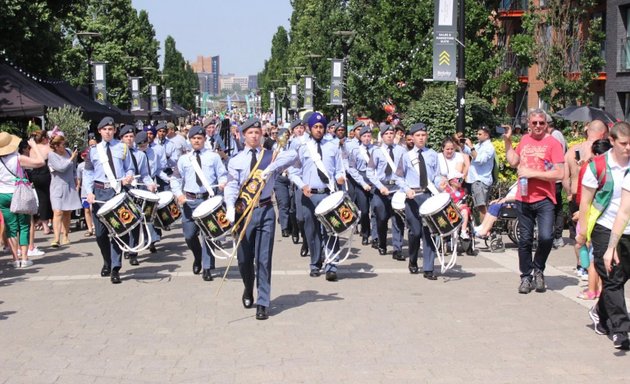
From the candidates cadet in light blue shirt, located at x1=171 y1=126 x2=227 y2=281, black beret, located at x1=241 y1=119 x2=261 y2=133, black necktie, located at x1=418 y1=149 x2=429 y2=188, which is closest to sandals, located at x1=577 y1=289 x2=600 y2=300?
black necktie, located at x1=418 y1=149 x2=429 y2=188

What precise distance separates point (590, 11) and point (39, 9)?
1984 centimetres

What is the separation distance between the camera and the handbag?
11242 millimetres

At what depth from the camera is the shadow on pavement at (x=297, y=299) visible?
8.69m

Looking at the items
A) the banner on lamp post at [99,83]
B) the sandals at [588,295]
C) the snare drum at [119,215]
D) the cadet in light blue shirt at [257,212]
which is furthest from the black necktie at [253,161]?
the banner on lamp post at [99,83]

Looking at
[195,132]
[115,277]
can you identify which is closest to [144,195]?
[195,132]

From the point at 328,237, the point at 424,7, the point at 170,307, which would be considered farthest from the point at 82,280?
the point at 424,7

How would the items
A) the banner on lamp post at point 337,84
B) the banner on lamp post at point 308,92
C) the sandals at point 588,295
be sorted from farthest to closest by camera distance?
the banner on lamp post at point 308,92 < the banner on lamp post at point 337,84 < the sandals at point 588,295

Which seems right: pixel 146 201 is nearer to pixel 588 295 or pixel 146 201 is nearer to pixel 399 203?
pixel 399 203

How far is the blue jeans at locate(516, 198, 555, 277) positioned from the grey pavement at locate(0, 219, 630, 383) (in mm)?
360

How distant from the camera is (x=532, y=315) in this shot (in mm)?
8188

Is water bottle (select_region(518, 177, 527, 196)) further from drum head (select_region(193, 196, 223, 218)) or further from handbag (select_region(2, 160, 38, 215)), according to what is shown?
handbag (select_region(2, 160, 38, 215))

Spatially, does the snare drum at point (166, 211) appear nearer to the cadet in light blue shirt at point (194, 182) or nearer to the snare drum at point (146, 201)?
the snare drum at point (146, 201)

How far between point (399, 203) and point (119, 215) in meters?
3.71

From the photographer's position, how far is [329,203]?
9.77 metres
